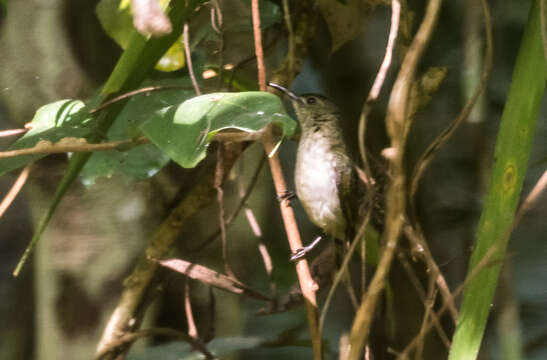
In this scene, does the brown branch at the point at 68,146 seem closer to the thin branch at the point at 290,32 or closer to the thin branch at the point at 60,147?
the thin branch at the point at 60,147

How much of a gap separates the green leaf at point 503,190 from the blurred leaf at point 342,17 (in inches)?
21.8

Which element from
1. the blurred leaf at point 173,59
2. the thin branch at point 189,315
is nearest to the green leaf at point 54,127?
the blurred leaf at point 173,59

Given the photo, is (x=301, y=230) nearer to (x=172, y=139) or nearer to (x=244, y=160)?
(x=244, y=160)

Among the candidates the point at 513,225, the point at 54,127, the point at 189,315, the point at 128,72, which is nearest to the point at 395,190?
the point at 513,225

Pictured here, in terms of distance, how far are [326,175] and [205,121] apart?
0.61m

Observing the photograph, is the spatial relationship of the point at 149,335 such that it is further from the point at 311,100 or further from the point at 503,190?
the point at 503,190

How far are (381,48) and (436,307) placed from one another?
0.59 meters

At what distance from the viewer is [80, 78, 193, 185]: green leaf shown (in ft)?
3.76

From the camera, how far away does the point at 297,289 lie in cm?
125

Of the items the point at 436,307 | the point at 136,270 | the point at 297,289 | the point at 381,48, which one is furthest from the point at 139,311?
the point at 381,48

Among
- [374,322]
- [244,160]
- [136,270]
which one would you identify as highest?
[244,160]

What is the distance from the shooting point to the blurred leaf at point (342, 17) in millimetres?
1290

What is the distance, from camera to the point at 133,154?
118 cm

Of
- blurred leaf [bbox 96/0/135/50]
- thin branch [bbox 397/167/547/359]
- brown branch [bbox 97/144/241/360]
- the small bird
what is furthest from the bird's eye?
thin branch [bbox 397/167/547/359]
